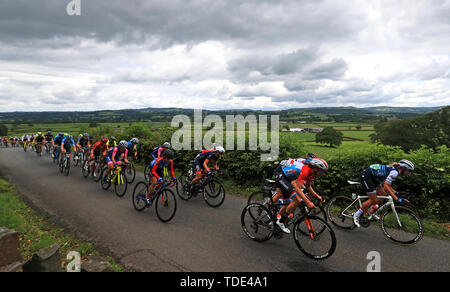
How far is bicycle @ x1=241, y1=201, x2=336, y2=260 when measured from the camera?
4727 millimetres

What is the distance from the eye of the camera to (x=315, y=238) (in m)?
4.88

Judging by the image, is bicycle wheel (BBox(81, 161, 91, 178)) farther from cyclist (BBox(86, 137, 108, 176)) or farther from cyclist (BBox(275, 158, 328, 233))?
cyclist (BBox(275, 158, 328, 233))

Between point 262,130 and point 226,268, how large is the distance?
835 cm

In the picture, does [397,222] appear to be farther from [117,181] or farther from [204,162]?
[117,181]

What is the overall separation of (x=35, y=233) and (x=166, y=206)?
10.3 feet

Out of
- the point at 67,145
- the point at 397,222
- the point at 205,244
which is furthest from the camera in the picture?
the point at 67,145

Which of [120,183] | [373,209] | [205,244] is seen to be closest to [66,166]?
[120,183]

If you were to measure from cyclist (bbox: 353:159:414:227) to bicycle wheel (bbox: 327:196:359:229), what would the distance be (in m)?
0.40

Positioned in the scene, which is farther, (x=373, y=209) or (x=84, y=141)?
(x=84, y=141)

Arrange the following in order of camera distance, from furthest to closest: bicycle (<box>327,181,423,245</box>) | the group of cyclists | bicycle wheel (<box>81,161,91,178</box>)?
bicycle wheel (<box>81,161,91,178</box>) < bicycle (<box>327,181,423,245</box>) < the group of cyclists

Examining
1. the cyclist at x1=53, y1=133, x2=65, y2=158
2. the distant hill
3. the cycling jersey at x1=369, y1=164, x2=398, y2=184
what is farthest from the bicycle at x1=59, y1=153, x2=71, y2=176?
the distant hill

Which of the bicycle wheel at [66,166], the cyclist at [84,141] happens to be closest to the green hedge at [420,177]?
the bicycle wheel at [66,166]

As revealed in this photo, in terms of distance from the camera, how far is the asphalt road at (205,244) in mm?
4750

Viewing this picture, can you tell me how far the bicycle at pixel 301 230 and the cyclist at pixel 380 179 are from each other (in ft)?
6.31
